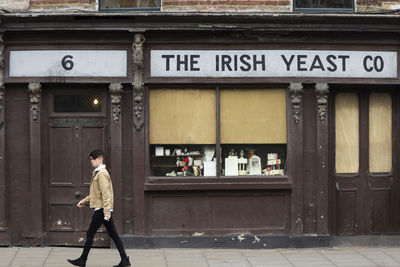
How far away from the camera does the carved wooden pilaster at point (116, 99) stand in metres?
9.41

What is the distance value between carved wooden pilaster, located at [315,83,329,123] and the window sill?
1268mm

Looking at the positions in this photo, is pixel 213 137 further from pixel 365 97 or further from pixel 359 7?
pixel 359 7

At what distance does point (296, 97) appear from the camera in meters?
9.61

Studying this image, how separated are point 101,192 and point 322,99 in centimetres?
425

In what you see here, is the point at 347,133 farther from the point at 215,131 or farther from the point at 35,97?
the point at 35,97

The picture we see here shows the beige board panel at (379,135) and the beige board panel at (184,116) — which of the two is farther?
the beige board panel at (379,135)

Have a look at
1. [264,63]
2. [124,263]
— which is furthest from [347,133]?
[124,263]

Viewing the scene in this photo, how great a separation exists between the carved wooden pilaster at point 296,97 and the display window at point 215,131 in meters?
0.21

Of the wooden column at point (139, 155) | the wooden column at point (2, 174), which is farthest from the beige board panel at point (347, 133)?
the wooden column at point (2, 174)

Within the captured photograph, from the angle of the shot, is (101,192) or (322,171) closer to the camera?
(101,192)

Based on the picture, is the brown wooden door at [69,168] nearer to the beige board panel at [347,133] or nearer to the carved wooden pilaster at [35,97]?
the carved wooden pilaster at [35,97]

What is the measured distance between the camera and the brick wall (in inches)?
379

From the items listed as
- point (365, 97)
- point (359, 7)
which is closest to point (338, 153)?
point (365, 97)

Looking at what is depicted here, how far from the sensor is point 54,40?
372 inches
